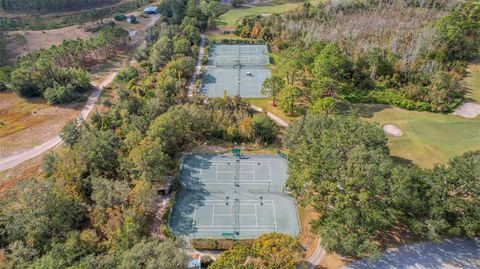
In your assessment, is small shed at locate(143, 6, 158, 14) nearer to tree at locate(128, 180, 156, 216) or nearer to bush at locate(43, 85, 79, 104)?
bush at locate(43, 85, 79, 104)

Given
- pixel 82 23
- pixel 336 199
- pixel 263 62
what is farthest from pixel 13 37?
pixel 336 199

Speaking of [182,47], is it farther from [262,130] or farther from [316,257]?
[316,257]

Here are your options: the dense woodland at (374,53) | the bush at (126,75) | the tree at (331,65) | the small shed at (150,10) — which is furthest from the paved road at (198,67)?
the small shed at (150,10)

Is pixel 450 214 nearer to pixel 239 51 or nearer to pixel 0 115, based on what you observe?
pixel 239 51

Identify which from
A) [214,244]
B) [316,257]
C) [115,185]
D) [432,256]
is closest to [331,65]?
[432,256]

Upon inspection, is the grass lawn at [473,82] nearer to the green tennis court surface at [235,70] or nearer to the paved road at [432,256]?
the paved road at [432,256]

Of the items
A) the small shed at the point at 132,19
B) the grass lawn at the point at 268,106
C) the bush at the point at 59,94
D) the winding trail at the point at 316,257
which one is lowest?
the winding trail at the point at 316,257
